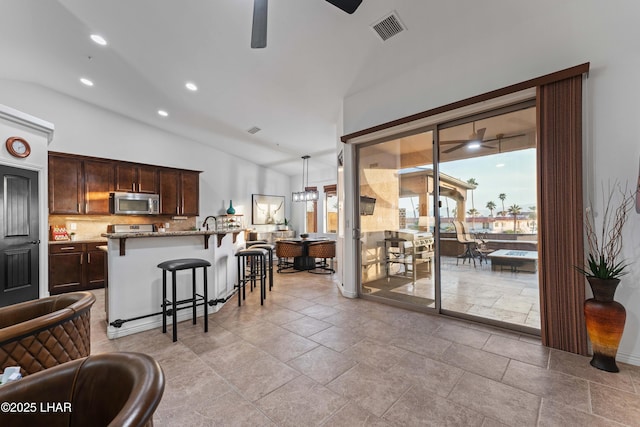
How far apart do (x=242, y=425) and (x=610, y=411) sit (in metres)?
2.25

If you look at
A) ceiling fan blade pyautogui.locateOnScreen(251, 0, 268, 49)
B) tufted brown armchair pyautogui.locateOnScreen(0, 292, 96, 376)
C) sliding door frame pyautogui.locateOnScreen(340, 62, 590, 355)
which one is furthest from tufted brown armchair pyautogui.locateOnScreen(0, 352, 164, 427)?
sliding door frame pyautogui.locateOnScreen(340, 62, 590, 355)

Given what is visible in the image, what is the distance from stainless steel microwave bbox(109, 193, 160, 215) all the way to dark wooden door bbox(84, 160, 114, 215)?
0.44 feet

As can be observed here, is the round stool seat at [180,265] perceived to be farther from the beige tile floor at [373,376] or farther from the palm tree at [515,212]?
the palm tree at [515,212]

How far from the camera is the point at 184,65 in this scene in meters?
3.64

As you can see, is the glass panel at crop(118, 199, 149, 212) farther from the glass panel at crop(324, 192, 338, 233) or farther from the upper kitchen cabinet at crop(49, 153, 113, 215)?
the glass panel at crop(324, 192, 338, 233)

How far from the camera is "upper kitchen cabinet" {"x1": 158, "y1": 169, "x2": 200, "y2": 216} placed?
5.92 m

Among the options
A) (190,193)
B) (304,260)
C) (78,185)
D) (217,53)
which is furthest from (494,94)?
(78,185)

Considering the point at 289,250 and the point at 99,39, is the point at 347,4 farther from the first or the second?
the point at 289,250

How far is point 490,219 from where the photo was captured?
3082mm

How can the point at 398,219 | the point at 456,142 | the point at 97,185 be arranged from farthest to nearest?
1. the point at 97,185
2. the point at 398,219
3. the point at 456,142

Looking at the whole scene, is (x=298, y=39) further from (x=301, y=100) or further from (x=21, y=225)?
(x=21, y=225)

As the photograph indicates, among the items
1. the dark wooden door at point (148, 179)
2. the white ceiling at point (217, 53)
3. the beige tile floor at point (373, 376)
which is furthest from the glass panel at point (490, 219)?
the dark wooden door at point (148, 179)

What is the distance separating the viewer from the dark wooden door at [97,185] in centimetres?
498

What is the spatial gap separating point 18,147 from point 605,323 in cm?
593
